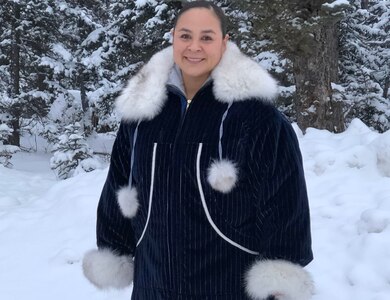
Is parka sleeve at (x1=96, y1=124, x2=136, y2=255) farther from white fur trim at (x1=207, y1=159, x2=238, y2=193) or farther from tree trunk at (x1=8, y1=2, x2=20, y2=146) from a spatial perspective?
tree trunk at (x1=8, y1=2, x2=20, y2=146)

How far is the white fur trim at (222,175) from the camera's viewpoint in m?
1.94

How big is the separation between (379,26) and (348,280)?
47.5 ft

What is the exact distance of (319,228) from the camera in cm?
468

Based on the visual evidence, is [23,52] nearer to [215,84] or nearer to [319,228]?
[319,228]

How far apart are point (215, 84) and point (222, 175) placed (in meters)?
0.39

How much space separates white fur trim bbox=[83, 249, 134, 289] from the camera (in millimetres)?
2396

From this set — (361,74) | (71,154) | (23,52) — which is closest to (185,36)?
(71,154)

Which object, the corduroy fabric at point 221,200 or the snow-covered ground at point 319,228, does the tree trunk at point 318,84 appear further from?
the corduroy fabric at point 221,200

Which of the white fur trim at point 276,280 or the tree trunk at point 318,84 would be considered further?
the tree trunk at point 318,84

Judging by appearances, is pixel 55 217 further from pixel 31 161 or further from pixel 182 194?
pixel 31 161

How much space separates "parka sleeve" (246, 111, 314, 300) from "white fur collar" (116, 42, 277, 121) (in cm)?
15

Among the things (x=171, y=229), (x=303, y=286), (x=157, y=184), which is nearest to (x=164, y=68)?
(x=157, y=184)

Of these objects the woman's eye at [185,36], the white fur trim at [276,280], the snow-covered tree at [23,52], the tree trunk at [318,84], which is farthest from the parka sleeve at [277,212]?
the snow-covered tree at [23,52]

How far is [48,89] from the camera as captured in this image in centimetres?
1741
